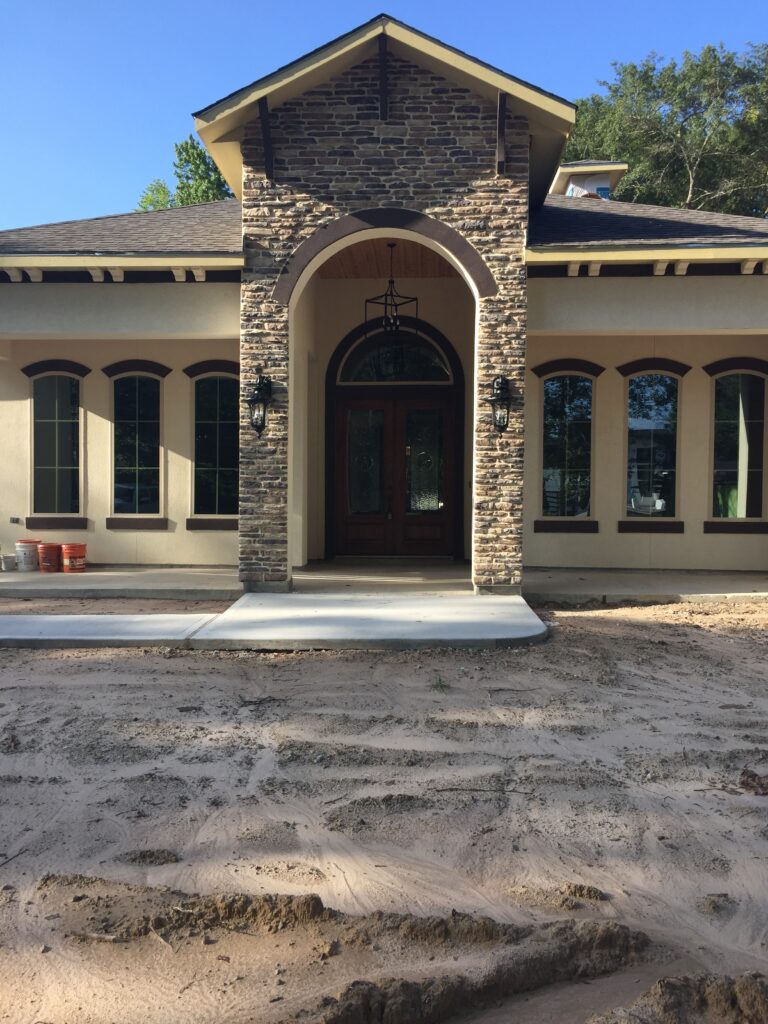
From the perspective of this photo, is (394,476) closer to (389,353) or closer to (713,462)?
(389,353)

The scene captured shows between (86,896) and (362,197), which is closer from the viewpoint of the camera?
(86,896)

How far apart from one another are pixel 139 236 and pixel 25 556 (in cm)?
487

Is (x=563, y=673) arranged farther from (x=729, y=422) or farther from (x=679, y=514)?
(x=729, y=422)

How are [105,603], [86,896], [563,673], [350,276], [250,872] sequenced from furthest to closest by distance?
1. [350,276]
2. [105,603]
3. [563,673]
4. [250,872]
5. [86,896]

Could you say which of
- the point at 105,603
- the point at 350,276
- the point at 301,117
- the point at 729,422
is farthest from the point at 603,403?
the point at 105,603

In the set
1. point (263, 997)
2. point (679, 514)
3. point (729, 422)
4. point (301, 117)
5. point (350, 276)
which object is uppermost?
point (301, 117)

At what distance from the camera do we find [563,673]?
6.43 metres

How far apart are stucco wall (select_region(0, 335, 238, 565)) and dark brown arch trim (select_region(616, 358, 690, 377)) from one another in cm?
609

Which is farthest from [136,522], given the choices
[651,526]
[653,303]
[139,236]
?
[653,303]

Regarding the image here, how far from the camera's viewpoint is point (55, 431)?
39.7ft

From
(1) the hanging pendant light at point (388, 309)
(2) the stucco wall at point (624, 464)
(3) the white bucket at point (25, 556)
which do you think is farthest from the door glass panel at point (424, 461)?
(3) the white bucket at point (25, 556)

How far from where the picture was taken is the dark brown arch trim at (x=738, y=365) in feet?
38.3

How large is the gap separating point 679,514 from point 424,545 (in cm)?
400

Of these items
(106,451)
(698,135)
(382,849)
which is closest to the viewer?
(382,849)
